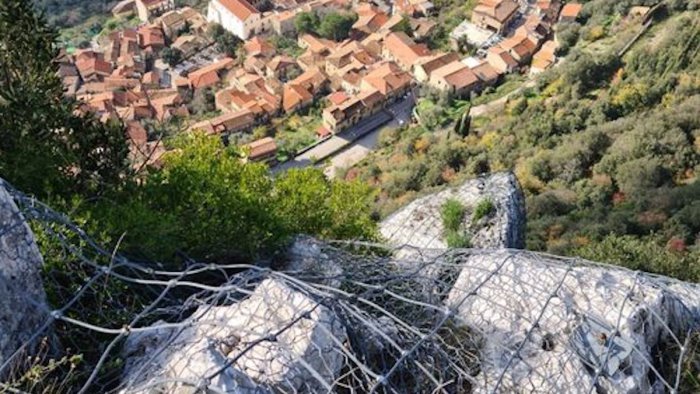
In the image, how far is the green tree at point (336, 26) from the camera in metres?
45.9

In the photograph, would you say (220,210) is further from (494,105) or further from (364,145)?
(494,105)

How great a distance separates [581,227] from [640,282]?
1000cm

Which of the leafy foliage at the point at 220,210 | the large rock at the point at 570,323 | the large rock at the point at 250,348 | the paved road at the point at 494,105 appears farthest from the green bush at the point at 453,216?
the paved road at the point at 494,105

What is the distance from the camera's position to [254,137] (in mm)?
36312

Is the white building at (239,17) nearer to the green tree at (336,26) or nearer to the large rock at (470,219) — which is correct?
the green tree at (336,26)

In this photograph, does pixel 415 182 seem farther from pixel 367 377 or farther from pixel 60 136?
pixel 367 377

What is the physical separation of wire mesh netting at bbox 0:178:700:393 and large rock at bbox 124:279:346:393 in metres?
0.01

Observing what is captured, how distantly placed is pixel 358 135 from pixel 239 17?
16.2m

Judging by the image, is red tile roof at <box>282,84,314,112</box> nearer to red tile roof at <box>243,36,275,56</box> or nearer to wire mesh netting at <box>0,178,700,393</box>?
red tile roof at <box>243,36,275,56</box>

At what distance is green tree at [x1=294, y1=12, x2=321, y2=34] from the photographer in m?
46.5

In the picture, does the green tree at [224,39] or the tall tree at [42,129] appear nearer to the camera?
the tall tree at [42,129]

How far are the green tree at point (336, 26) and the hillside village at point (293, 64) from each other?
0.40 meters

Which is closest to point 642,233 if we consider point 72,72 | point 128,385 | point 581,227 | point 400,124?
point 581,227

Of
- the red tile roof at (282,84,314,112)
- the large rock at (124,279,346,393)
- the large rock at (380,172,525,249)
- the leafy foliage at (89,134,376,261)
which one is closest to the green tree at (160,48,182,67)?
the red tile roof at (282,84,314,112)
